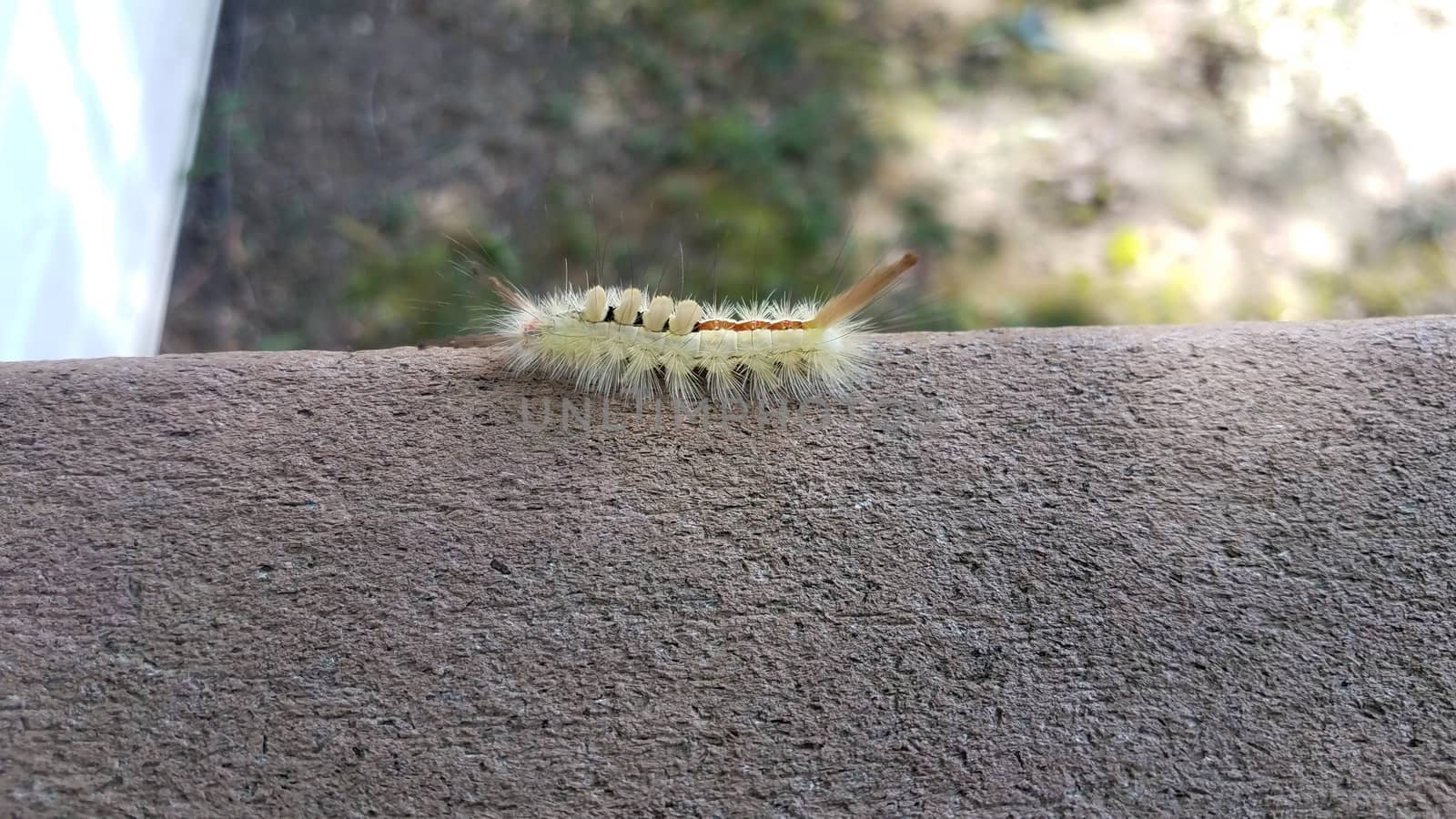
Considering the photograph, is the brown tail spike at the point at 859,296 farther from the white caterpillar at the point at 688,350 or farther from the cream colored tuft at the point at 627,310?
the cream colored tuft at the point at 627,310

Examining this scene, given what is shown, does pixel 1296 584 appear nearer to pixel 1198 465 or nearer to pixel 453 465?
pixel 1198 465

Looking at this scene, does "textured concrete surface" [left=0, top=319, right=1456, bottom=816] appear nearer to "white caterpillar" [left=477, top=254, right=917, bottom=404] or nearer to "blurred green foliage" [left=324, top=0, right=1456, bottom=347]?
"white caterpillar" [left=477, top=254, right=917, bottom=404]

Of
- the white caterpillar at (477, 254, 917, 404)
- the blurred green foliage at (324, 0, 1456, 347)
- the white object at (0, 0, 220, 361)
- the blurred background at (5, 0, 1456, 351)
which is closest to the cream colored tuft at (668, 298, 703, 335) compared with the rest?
the white caterpillar at (477, 254, 917, 404)

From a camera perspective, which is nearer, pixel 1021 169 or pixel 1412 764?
pixel 1412 764

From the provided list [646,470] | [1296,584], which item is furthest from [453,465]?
[1296,584]

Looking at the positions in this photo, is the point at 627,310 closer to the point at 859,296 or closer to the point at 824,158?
the point at 859,296

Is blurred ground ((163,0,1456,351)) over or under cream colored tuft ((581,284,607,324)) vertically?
over
